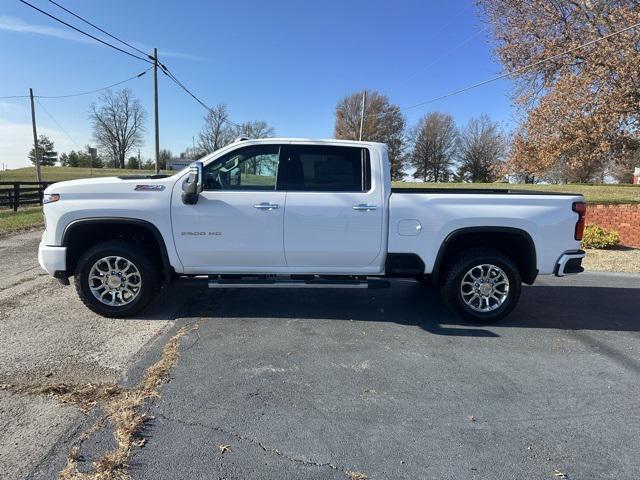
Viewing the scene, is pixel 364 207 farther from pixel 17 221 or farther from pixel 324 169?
pixel 17 221

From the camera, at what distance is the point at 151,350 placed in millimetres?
4023

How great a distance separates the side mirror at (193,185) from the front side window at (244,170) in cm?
17

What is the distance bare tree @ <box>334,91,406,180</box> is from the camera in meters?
72.4

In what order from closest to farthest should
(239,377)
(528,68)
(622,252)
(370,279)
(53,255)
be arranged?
(239,377), (53,255), (370,279), (622,252), (528,68)

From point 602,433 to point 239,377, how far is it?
2.61m

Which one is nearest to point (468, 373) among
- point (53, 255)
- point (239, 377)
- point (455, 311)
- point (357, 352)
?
point (357, 352)

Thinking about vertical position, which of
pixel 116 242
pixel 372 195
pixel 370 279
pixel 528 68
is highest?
pixel 528 68

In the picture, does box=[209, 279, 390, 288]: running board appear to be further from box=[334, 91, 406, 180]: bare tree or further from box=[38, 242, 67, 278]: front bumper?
box=[334, 91, 406, 180]: bare tree

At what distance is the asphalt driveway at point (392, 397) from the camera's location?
101 inches

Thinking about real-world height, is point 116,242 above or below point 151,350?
above

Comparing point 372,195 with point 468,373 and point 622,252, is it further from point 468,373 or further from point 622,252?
point 622,252

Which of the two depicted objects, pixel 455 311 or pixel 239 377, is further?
pixel 455 311

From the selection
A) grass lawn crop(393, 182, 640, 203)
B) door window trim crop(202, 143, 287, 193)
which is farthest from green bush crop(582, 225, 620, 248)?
door window trim crop(202, 143, 287, 193)

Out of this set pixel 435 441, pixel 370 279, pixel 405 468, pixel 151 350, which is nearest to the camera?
pixel 405 468
